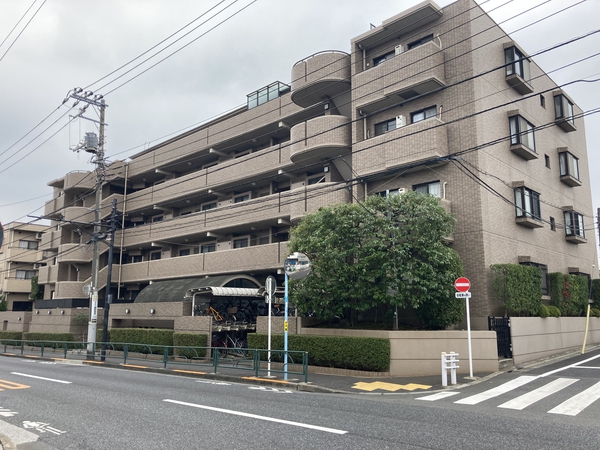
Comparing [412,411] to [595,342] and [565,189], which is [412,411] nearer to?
[595,342]

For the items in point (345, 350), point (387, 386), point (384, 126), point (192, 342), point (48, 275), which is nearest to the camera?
point (387, 386)

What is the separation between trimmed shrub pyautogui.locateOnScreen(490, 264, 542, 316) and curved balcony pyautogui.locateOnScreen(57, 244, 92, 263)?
2783cm

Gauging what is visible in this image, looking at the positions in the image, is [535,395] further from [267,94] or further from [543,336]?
[267,94]

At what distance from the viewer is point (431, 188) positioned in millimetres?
20078

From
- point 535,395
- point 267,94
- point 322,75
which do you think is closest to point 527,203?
point 322,75

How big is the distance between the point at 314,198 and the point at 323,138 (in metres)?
2.77

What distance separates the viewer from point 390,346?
15023mm

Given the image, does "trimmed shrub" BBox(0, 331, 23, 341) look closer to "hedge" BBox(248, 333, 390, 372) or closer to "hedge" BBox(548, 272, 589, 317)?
"hedge" BBox(248, 333, 390, 372)

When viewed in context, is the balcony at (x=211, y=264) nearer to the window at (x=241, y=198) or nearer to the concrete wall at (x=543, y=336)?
the window at (x=241, y=198)

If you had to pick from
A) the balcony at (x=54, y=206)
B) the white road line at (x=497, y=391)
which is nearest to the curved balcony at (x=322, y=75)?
the white road line at (x=497, y=391)

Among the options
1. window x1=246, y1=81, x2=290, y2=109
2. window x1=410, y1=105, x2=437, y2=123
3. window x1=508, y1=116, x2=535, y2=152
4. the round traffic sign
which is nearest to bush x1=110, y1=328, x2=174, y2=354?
the round traffic sign

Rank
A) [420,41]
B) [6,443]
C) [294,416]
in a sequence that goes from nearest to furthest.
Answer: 1. [6,443]
2. [294,416]
3. [420,41]

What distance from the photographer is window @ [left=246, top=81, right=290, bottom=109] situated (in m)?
28.8

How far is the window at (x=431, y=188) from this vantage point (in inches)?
779
